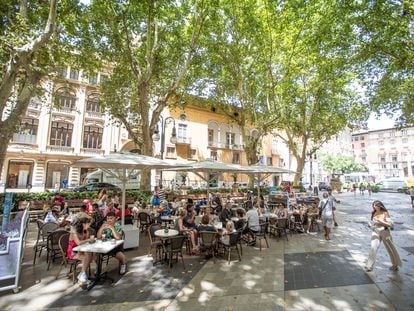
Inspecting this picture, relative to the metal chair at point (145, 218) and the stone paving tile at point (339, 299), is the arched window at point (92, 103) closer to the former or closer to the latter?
the metal chair at point (145, 218)

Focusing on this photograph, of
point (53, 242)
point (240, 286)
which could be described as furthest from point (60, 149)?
point (240, 286)

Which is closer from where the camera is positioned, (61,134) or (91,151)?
(61,134)

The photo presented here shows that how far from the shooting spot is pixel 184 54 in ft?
46.2

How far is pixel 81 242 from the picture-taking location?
4.54m

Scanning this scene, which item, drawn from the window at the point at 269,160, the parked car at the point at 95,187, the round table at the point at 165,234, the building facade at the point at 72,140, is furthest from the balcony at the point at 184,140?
the round table at the point at 165,234

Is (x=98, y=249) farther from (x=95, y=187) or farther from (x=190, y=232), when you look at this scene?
(x=95, y=187)

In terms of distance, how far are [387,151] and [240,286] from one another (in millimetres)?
74638

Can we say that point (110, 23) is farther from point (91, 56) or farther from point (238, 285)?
point (238, 285)

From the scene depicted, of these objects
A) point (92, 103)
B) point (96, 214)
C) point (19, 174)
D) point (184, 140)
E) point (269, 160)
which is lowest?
point (96, 214)

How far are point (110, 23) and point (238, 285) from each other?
41.3 feet

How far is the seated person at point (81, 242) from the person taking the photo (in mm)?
4289

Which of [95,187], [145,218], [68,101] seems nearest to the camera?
[145,218]

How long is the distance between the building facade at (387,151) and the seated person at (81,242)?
6564 cm

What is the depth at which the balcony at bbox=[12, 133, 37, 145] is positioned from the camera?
797 inches
